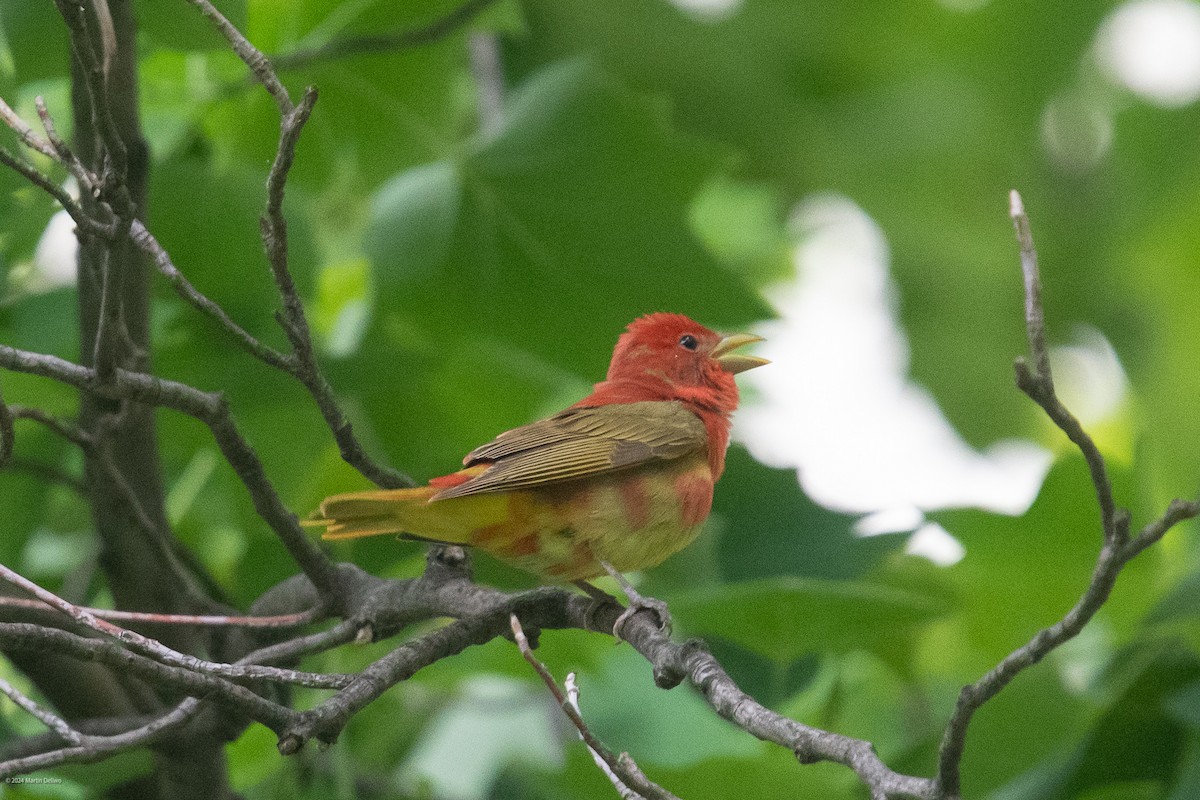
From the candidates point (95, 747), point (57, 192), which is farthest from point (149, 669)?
point (57, 192)

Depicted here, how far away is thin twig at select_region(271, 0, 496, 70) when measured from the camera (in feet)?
11.8

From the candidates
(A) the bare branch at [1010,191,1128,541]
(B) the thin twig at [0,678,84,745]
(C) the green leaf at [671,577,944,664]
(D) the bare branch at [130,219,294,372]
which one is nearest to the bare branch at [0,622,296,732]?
(B) the thin twig at [0,678,84,745]

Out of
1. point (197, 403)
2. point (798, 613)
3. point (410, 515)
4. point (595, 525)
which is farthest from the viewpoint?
point (798, 613)

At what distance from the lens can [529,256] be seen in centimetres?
379

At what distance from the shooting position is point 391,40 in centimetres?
358

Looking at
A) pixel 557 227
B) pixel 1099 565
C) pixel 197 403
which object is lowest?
pixel 1099 565

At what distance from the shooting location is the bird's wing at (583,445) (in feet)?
10.0

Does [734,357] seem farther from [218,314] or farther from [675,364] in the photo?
[218,314]

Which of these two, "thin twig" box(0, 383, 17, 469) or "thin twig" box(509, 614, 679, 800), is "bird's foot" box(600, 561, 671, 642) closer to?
"thin twig" box(509, 614, 679, 800)

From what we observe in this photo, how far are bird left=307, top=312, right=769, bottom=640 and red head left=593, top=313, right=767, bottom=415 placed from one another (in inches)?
4.6

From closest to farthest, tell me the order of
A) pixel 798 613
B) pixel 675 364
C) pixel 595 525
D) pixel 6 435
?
pixel 6 435, pixel 595 525, pixel 798 613, pixel 675 364

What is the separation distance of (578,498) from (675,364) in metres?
0.96

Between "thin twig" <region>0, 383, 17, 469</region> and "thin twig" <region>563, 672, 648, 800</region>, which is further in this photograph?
"thin twig" <region>0, 383, 17, 469</region>

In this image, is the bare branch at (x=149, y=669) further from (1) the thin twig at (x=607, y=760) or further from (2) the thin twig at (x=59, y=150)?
(2) the thin twig at (x=59, y=150)
